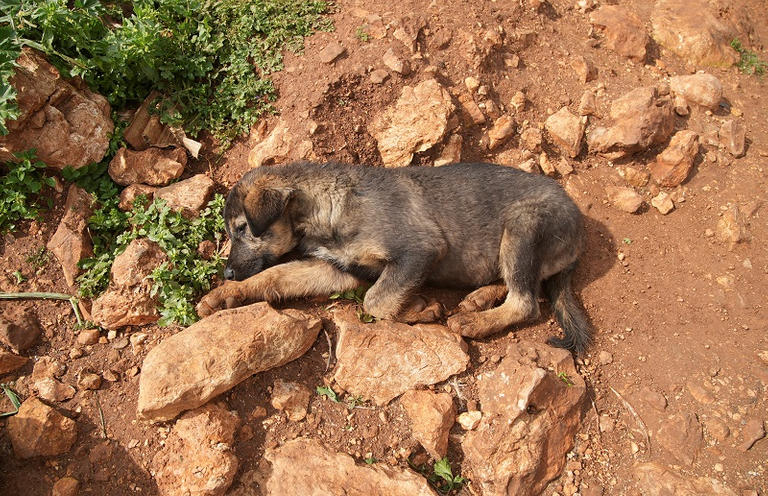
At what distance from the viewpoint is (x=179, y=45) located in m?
6.39

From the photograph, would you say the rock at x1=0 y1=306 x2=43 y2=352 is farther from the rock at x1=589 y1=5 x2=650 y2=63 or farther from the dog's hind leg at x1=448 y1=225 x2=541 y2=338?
the rock at x1=589 y1=5 x2=650 y2=63

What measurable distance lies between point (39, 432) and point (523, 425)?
3.68m

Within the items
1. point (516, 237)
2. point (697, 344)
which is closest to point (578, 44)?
point (516, 237)

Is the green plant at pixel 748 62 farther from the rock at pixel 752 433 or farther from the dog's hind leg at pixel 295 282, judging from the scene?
the dog's hind leg at pixel 295 282

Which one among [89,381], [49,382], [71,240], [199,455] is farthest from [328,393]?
[71,240]

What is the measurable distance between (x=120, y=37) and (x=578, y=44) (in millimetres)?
5830

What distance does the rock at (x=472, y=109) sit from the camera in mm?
6586

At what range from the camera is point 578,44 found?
7.59 metres

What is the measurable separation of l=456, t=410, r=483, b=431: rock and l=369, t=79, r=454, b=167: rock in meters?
2.97

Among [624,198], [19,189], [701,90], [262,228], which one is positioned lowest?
[624,198]

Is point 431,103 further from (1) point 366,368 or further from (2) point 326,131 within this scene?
(1) point 366,368

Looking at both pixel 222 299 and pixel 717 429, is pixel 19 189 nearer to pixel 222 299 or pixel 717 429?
pixel 222 299

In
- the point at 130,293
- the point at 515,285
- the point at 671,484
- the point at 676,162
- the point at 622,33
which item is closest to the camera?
the point at 671,484

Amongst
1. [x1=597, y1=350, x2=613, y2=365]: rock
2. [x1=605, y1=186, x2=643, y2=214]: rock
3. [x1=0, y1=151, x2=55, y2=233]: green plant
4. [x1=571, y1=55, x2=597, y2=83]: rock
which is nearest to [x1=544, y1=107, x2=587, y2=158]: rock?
[x1=605, y1=186, x2=643, y2=214]: rock
